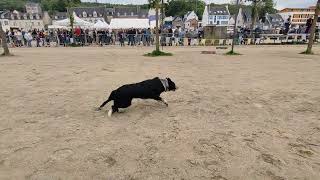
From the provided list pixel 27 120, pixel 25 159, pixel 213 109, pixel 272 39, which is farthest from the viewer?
pixel 272 39

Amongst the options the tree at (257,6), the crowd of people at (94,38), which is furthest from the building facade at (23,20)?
the crowd of people at (94,38)

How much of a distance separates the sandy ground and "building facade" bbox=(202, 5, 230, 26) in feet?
276

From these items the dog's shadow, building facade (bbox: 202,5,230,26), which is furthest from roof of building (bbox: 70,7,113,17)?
the dog's shadow

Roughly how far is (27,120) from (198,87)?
4873 mm

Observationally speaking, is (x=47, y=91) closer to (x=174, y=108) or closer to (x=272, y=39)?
(x=174, y=108)

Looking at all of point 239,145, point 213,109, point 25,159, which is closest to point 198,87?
point 213,109

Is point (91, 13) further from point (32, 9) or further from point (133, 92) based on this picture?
point (133, 92)

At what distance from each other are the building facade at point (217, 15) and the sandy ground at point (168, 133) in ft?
276

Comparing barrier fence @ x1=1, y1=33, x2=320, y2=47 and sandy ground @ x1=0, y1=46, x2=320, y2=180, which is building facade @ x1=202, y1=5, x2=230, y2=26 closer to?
barrier fence @ x1=1, y1=33, x2=320, y2=47

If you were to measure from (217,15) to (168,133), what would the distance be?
90773mm

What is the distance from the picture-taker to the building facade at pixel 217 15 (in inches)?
3551

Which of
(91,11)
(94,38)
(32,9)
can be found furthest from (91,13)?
(94,38)

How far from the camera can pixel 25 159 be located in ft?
14.4

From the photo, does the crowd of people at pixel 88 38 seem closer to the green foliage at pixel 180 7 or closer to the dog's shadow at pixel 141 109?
the dog's shadow at pixel 141 109
